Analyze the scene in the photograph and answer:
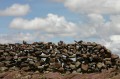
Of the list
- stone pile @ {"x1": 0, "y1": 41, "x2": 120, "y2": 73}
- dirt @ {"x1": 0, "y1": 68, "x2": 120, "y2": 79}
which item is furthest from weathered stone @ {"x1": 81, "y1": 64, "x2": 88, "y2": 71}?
dirt @ {"x1": 0, "y1": 68, "x2": 120, "y2": 79}

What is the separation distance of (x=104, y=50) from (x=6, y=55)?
7.78m

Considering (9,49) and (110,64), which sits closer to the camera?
(110,64)

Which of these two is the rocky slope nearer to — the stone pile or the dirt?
the stone pile

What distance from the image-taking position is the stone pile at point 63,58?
23.4 m

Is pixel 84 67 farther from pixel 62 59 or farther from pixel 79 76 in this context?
pixel 79 76

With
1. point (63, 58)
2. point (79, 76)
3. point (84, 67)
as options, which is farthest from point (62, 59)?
point (79, 76)

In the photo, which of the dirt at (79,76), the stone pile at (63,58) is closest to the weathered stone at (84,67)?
the stone pile at (63,58)

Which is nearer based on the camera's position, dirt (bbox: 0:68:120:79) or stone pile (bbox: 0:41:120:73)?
dirt (bbox: 0:68:120:79)

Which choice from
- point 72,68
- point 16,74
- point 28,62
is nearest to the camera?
point 16,74

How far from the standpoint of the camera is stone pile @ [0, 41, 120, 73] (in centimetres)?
2342

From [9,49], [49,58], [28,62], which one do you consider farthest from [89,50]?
[9,49]

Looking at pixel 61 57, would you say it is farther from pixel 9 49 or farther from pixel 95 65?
pixel 9 49

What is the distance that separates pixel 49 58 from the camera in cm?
2425

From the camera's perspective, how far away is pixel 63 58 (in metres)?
24.0
